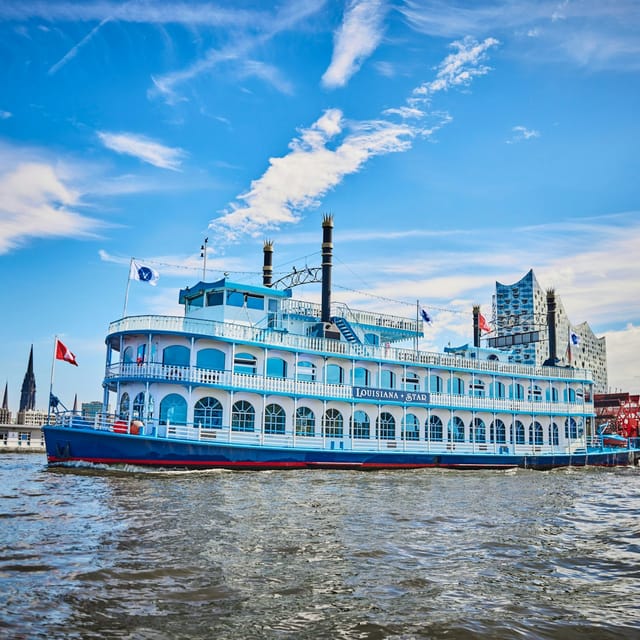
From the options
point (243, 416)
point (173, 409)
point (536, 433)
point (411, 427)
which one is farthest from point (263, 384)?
point (536, 433)

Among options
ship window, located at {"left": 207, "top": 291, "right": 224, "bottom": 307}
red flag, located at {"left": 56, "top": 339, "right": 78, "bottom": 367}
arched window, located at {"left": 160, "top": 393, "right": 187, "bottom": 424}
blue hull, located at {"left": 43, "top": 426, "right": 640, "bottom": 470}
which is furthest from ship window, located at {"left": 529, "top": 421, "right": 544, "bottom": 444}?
red flag, located at {"left": 56, "top": 339, "right": 78, "bottom": 367}

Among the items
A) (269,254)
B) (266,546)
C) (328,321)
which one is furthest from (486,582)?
(269,254)

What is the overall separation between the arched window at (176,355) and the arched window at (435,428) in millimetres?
13328

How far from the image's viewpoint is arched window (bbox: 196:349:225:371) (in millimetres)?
24875

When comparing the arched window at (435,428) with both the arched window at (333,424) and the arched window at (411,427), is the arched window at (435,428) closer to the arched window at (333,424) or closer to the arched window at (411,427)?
the arched window at (411,427)

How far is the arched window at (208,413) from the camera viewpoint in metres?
24.2

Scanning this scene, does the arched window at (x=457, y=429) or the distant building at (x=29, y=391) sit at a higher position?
the distant building at (x=29, y=391)

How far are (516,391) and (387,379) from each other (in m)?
9.26

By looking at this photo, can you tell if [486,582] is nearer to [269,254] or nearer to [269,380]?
[269,380]

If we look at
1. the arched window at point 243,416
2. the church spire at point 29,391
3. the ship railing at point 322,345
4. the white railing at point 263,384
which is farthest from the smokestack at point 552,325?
the church spire at point 29,391

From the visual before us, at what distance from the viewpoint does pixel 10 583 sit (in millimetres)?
7430

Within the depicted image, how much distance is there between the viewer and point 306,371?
28016 millimetres

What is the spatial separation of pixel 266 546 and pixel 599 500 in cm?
1205

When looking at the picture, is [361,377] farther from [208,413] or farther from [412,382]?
[208,413]
